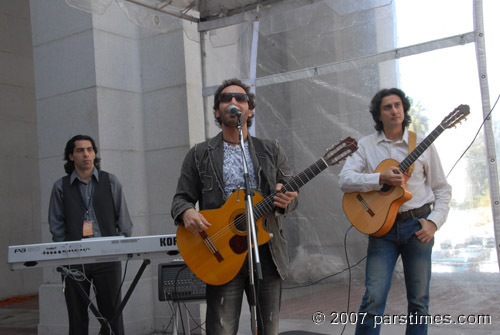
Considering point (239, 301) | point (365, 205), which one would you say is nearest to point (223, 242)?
point (239, 301)

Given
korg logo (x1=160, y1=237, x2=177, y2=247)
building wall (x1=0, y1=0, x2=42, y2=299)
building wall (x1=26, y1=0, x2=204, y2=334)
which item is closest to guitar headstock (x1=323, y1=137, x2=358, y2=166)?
korg logo (x1=160, y1=237, x2=177, y2=247)

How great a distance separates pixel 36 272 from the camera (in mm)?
9289

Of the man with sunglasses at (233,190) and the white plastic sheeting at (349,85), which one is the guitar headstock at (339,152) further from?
the white plastic sheeting at (349,85)

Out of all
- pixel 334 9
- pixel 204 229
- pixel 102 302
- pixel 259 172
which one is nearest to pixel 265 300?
pixel 204 229

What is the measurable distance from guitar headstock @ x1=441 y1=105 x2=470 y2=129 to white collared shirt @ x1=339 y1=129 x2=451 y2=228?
179 millimetres

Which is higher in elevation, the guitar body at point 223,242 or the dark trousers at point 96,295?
the guitar body at point 223,242

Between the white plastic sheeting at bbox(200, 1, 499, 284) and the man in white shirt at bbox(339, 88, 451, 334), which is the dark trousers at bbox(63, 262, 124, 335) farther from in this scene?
the man in white shirt at bbox(339, 88, 451, 334)

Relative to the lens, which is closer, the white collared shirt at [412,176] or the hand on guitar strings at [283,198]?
the hand on guitar strings at [283,198]

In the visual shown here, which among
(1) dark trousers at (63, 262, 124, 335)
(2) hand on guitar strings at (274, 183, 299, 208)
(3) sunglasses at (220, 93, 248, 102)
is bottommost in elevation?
(1) dark trousers at (63, 262, 124, 335)

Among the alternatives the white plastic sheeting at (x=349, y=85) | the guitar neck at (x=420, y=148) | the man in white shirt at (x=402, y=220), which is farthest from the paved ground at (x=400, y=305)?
the guitar neck at (x=420, y=148)

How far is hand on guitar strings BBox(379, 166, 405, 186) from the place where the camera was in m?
3.47

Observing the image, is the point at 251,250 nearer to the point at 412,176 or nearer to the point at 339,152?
the point at 339,152

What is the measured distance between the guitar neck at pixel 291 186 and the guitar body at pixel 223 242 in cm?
4

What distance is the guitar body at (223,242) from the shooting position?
2.99 m
